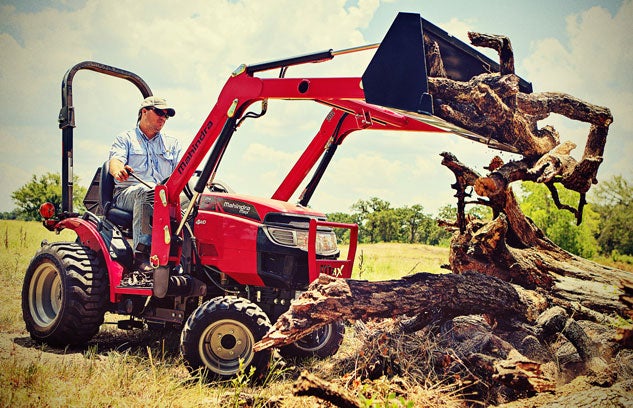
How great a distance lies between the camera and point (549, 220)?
21531mm

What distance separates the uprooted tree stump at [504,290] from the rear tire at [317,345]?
1.25 feet

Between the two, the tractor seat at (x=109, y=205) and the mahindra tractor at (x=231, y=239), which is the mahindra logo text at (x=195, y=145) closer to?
the mahindra tractor at (x=231, y=239)

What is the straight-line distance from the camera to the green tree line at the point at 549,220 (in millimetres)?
21250

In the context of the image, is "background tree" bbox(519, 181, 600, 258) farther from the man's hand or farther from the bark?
the man's hand

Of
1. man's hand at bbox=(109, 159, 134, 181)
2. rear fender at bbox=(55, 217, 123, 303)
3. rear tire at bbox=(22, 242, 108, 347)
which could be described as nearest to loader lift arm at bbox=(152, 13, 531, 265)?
man's hand at bbox=(109, 159, 134, 181)

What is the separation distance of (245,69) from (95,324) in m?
2.65

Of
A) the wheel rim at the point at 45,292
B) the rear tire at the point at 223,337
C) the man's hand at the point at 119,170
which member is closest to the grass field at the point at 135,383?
the rear tire at the point at 223,337

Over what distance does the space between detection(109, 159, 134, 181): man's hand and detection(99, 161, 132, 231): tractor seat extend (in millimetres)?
359

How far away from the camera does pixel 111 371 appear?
4219mm

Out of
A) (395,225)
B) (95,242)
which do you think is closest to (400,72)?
(95,242)

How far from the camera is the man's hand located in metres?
4.73

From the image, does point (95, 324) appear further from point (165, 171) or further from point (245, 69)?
point (245, 69)

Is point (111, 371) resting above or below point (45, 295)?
below

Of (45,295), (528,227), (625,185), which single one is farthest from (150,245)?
(625,185)
